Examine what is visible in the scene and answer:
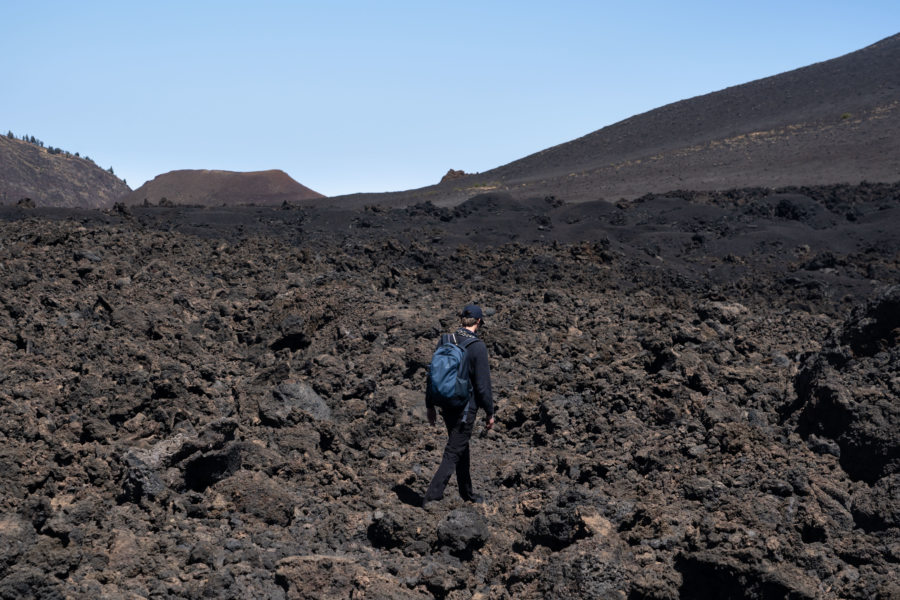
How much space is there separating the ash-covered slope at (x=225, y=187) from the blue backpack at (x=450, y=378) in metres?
47.8

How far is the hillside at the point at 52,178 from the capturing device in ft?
186

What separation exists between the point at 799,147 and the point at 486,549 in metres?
38.9

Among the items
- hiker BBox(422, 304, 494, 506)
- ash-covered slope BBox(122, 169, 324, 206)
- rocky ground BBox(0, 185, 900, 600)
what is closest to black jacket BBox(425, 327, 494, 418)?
hiker BBox(422, 304, 494, 506)

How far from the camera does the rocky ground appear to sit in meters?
4.28

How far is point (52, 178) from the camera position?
202ft

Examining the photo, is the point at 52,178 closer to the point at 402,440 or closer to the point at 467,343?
the point at 402,440

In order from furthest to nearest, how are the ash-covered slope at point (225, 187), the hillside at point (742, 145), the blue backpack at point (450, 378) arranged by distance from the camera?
the ash-covered slope at point (225, 187)
the hillside at point (742, 145)
the blue backpack at point (450, 378)

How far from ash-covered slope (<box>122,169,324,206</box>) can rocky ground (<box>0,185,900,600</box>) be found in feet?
137

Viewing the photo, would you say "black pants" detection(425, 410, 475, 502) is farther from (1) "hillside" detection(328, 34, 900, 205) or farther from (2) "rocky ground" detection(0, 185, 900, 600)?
(1) "hillside" detection(328, 34, 900, 205)

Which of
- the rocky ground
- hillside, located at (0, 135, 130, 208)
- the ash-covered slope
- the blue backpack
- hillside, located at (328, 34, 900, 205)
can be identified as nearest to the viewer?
the rocky ground

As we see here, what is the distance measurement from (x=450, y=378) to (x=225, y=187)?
5320cm

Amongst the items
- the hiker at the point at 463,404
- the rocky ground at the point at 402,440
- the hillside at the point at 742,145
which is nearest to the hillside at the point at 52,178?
the hillside at the point at 742,145

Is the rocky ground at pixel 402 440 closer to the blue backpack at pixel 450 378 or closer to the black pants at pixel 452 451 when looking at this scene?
the black pants at pixel 452 451

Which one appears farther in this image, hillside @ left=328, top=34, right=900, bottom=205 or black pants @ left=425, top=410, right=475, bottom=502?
hillside @ left=328, top=34, right=900, bottom=205
